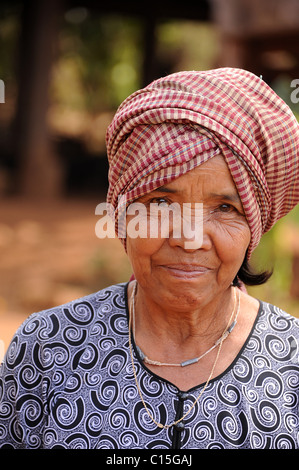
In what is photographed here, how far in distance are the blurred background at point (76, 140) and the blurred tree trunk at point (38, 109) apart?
0.02 metres

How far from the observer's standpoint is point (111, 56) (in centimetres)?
2212

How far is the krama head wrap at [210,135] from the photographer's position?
5.75 feet

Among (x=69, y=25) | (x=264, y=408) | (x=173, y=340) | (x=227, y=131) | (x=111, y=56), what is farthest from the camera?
(x=111, y=56)

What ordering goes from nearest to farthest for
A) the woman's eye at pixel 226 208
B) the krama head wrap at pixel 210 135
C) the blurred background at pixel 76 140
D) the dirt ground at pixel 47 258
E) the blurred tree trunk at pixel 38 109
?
the krama head wrap at pixel 210 135, the woman's eye at pixel 226 208, the blurred background at pixel 76 140, the dirt ground at pixel 47 258, the blurred tree trunk at pixel 38 109

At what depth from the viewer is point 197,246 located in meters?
1.81

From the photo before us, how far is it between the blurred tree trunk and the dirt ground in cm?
49

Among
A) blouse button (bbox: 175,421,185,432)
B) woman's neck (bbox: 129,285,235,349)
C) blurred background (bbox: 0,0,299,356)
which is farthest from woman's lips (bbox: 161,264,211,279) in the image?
blurred background (bbox: 0,0,299,356)

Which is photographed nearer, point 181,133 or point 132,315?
point 181,133

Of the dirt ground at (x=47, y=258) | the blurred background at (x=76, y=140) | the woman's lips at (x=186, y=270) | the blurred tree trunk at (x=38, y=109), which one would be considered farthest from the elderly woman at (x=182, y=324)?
the blurred tree trunk at (x=38, y=109)

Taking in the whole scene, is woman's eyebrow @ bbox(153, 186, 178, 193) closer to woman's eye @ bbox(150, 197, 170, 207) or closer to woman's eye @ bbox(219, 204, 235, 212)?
woman's eye @ bbox(150, 197, 170, 207)

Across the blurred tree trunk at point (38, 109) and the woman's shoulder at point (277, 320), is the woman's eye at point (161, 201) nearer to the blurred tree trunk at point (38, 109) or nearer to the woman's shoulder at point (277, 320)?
the woman's shoulder at point (277, 320)

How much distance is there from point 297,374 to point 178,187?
0.70 m
